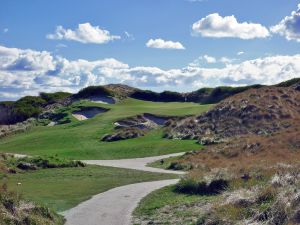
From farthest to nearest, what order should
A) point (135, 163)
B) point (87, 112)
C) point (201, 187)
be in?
1. point (87, 112)
2. point (135, 163)
3. point (201, 187)

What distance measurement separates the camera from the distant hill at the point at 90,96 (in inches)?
4339

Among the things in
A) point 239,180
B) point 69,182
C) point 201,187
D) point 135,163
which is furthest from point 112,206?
point 135,163

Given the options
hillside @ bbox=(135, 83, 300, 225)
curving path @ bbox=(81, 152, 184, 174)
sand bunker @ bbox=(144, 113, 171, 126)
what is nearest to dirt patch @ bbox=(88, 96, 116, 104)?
sand bunker @ bbox=(144, 113, 171, 126)

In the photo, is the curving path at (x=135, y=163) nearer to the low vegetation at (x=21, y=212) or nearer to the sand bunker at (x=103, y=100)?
the low vegetation at (x=21, y=212)

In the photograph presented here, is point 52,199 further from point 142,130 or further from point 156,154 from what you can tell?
point 142,130

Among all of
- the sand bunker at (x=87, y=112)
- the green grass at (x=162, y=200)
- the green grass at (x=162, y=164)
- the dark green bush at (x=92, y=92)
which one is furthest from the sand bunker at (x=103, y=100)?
the green grass at (x=162, y=200)

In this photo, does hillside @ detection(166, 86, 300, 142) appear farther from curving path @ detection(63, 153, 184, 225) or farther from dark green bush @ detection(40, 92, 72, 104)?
dark green bush @ detection(40, 92, 72, 104)

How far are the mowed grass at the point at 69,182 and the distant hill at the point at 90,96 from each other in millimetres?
64366

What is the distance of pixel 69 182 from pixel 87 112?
6630 centimetres

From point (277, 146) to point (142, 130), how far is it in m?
36.1

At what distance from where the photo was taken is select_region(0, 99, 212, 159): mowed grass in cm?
5947

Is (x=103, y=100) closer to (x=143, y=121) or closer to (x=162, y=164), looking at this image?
(x=143, y=121)

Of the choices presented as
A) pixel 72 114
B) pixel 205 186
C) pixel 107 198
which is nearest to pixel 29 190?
pixel 107 198

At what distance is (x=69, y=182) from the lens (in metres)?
36.2
